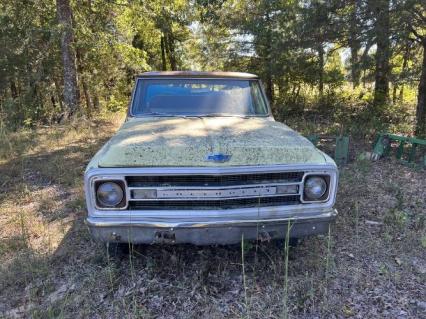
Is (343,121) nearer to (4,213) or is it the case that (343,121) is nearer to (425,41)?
(425,41)

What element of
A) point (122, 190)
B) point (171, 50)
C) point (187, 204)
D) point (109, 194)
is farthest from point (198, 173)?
point (171, 50)

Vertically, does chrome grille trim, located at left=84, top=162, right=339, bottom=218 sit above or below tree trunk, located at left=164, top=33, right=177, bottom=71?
below

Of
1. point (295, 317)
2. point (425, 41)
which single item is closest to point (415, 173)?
point (425, 41)

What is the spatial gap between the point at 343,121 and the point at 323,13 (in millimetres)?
3687

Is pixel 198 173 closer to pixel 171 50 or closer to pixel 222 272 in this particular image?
pixel 222 272

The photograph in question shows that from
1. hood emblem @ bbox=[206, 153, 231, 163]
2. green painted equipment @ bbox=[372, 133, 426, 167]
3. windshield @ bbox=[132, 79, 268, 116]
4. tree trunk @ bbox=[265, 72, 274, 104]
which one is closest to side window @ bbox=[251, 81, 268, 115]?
windshield @ bbox=[132, 79, 268, 116]

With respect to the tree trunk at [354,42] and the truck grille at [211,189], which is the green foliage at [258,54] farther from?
the truck grille at [211,189]

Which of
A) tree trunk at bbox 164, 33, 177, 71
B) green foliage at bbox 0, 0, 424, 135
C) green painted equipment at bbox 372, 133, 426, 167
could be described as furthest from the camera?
tree trunk at bbox 164, 33, 177, 71

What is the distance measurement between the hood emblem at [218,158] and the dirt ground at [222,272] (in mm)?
734

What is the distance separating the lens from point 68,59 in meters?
10.4

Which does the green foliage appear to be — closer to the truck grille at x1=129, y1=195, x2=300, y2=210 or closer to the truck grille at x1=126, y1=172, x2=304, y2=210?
the truck grille at x1=126, y1=172, x2=304, y2=210

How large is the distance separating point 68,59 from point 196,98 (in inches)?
293

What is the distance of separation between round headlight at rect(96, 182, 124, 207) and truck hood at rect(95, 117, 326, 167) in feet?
0.52

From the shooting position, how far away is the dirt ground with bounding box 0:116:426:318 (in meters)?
2.92
